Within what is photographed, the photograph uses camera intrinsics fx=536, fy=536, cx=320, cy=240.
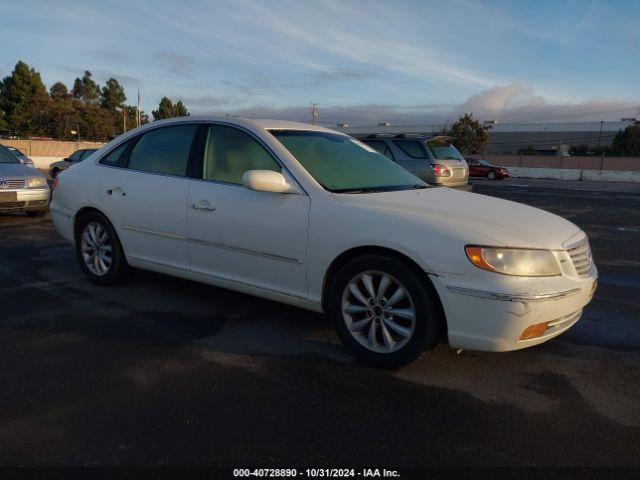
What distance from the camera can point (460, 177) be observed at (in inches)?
455

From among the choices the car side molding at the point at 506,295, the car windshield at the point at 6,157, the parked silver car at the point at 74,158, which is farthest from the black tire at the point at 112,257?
the parked silver car at the point at 74,158

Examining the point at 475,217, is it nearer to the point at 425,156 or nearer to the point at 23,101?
the point at 425,156

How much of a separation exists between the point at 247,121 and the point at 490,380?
262 cm

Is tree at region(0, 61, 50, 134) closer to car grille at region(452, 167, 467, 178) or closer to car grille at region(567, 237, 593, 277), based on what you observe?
car grille at region(452, 167, 467, 178)

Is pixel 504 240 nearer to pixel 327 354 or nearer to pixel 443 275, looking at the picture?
pixel 443 275

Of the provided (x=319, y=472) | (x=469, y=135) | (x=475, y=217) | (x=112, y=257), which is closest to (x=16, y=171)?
(x=112, y=257)

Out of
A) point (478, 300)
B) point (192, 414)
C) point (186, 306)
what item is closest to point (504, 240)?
point (478, 300)

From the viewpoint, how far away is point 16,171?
9289 millimetres

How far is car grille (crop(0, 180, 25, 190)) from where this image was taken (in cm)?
886

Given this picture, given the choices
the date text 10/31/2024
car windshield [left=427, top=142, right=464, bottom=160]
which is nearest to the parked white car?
the date text 10/31/2024

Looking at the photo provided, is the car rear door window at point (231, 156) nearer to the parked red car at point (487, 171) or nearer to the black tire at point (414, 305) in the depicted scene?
the black tire at point (414, 305)

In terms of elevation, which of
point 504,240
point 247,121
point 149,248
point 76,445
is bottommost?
point 76,445

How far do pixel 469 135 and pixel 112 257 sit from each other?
67.8 metres

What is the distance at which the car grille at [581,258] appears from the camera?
3.29m
